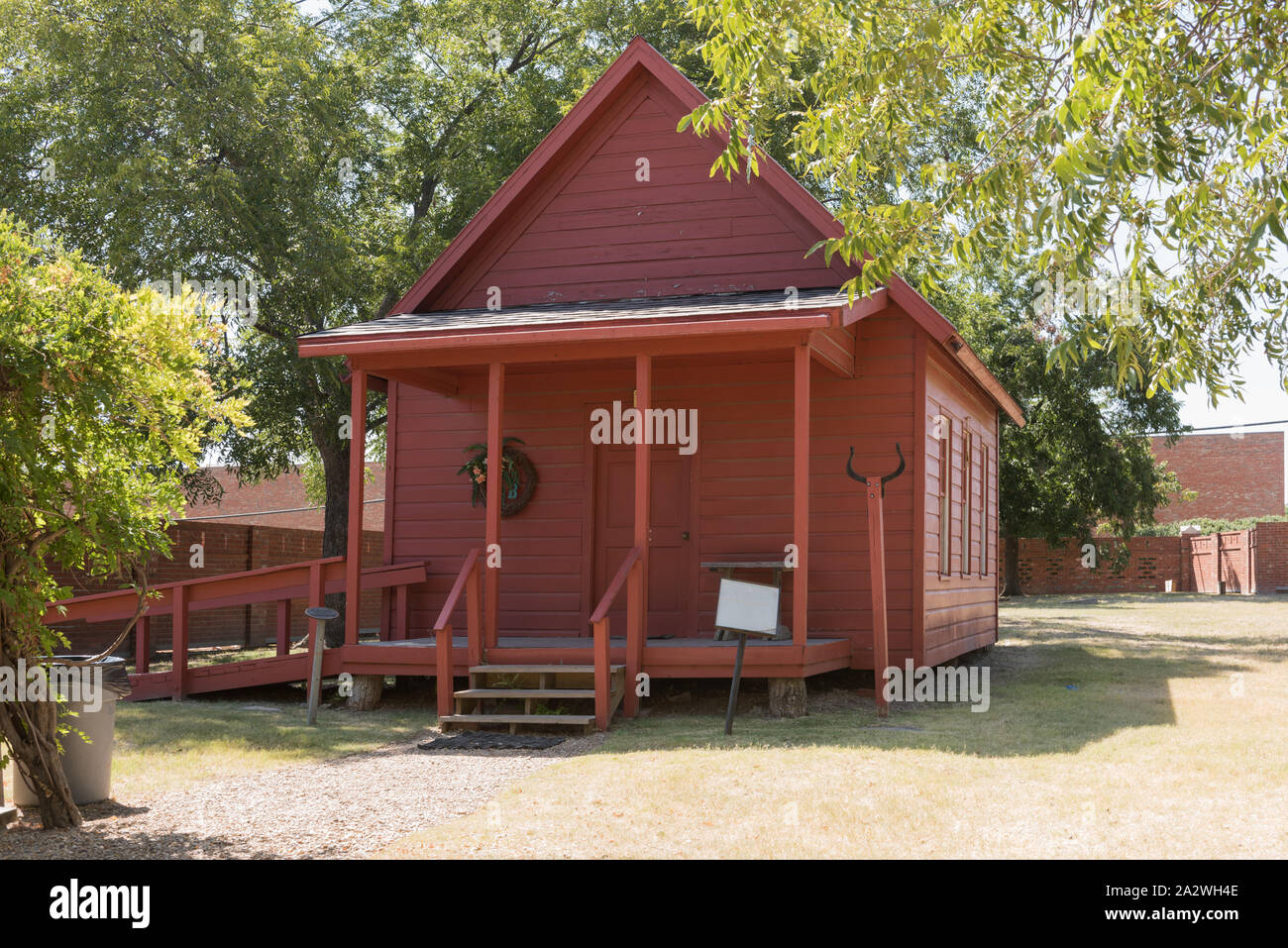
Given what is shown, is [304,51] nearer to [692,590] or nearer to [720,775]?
[692,590]

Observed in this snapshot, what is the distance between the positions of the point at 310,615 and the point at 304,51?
10805 mm

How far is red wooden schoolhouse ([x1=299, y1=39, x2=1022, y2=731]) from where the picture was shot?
33.0ft

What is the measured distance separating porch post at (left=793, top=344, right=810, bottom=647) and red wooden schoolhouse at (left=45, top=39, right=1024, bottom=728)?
1.2 inches

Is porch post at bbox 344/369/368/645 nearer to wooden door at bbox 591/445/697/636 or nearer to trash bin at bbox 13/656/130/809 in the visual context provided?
wooden door at bbox 591/445/697/636

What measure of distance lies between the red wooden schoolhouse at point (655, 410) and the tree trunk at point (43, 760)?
4149mm

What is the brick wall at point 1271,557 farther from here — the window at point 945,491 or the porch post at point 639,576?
the porch post at point 639,576

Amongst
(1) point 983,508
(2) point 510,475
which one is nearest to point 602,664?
(2) point 510,475

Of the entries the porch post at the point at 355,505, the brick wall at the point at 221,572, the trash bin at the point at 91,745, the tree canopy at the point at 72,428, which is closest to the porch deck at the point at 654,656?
the porch post at the point at 355,505

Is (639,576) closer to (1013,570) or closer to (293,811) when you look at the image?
(293,811)

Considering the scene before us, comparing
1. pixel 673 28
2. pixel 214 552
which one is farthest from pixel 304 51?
pixel 214 552

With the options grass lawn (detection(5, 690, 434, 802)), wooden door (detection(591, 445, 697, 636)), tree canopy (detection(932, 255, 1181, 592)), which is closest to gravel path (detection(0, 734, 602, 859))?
grass lawn (detection(5, 690, 434, 802))

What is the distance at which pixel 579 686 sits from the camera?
9.91 meters

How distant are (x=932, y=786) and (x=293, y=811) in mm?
3527

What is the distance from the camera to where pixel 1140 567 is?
37.2m
